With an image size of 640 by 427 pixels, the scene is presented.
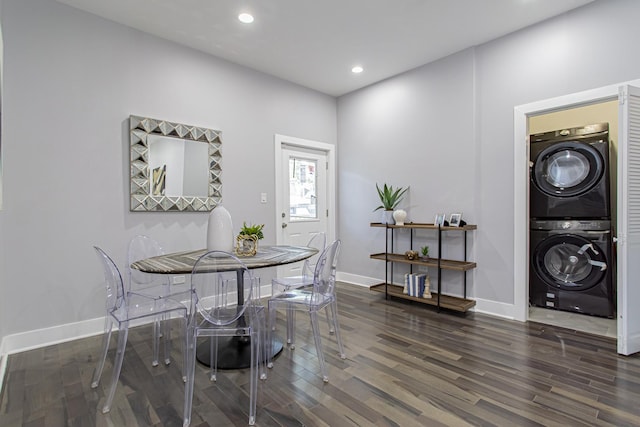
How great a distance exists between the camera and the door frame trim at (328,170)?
418 centimetres

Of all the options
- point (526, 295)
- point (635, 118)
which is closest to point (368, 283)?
point (526, 295)

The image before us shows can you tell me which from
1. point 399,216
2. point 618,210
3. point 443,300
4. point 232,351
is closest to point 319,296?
point 232,351

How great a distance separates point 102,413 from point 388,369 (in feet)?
5.59

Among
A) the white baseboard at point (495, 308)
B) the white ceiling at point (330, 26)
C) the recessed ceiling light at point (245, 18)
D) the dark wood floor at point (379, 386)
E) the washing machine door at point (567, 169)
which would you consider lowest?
the dark wood floor at point (379, 386)

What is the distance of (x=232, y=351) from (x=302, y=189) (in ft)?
8.45

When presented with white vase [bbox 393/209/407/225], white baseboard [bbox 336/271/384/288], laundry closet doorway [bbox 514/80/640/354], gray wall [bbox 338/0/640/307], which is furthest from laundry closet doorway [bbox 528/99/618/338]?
white baseboard [bbox 336/271/384/288]

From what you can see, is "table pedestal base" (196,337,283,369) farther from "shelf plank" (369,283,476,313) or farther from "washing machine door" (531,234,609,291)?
"washing machine door" (531,234,609,291)

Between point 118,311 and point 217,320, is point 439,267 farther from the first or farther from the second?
point 118,311

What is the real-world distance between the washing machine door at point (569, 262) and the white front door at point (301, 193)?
97.1 inches

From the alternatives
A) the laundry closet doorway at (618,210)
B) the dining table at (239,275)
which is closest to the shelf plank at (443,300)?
the laundry closet doorway at (618,210)

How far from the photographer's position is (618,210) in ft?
7.95

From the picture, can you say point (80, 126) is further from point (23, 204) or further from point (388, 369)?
point (388, 369)

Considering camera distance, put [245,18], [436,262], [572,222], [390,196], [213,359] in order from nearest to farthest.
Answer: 1. [213,359]
2. [245,18]
3. [572,222]
4. [436,262]
5. [390,196]

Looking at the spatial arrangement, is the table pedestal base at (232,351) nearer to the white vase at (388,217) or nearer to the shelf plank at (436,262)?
the shelf plank at (436,262)
